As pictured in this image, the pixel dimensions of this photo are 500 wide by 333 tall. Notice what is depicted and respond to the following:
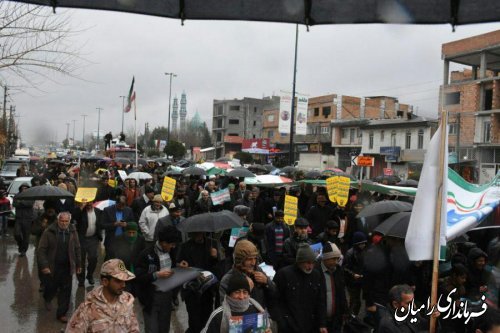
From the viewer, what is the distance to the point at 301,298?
4.82m

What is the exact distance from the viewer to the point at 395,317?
433 cm

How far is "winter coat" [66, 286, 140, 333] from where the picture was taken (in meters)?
3.67

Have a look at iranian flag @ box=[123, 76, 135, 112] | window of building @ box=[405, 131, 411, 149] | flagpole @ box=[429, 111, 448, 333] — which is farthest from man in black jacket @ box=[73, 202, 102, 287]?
window of building @ box=[405, 131, 411, 149]

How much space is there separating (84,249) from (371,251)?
16.7ft

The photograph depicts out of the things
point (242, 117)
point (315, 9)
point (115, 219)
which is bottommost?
point (115, 219)

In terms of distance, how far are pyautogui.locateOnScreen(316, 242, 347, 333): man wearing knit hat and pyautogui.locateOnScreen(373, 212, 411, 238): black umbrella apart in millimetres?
1171

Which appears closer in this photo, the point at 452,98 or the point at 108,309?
the point at 108,309

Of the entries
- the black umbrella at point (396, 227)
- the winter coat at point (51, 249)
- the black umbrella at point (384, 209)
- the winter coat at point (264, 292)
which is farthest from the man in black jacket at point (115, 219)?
the black umbrella at point (396, 227)

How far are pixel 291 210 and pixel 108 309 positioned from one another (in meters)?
6.12

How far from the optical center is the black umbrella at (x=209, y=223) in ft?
19.9

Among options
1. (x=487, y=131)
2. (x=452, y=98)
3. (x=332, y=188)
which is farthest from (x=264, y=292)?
(x=452, y=98)

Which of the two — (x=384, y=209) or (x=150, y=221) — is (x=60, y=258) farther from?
(x=384, y=209)

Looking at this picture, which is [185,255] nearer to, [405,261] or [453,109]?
[405,261]

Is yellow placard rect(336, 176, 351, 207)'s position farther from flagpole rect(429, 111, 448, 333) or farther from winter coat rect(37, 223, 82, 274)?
flagpole rect(429, 111, 448, 333)
